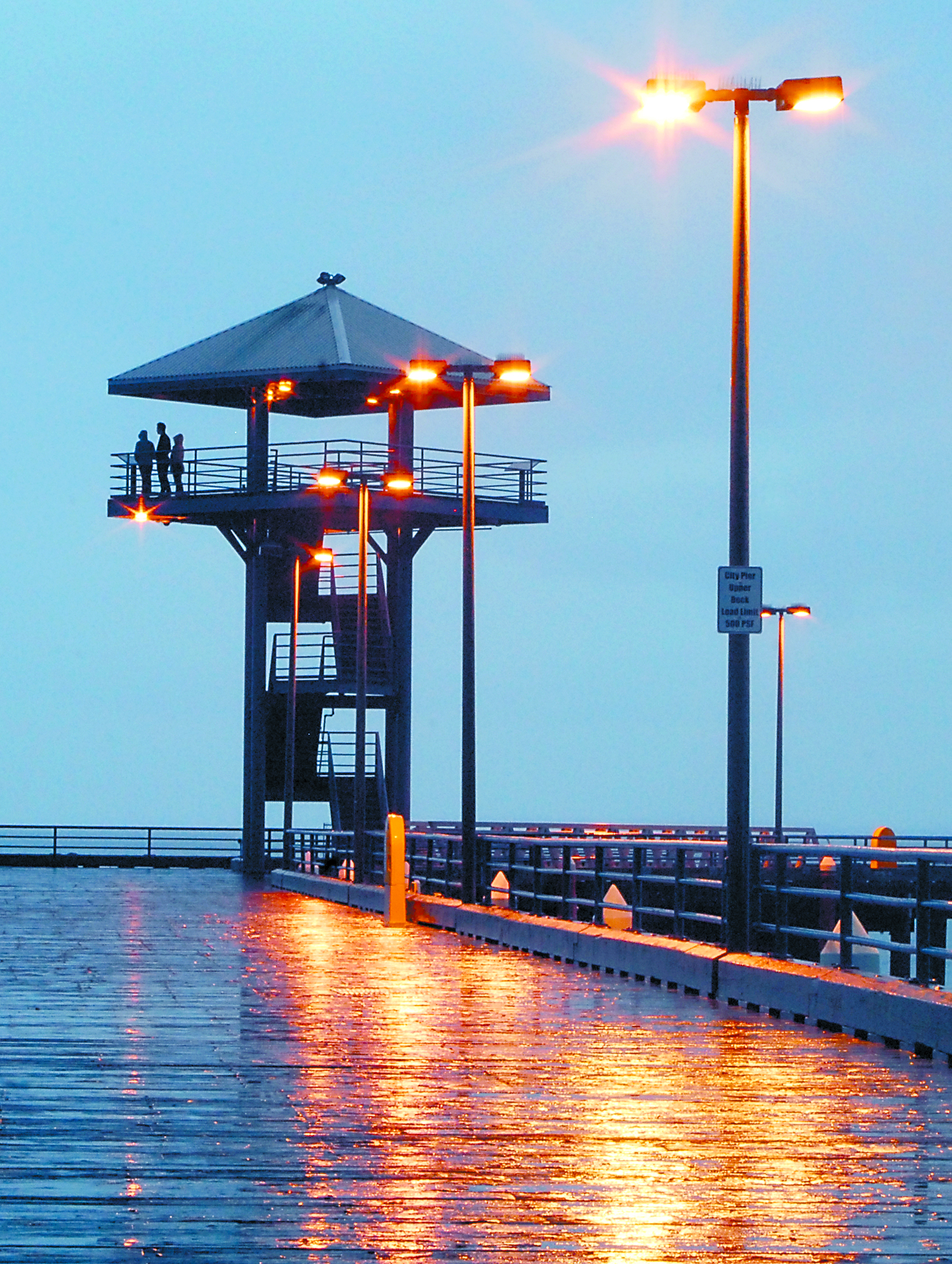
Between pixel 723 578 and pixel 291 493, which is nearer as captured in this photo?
pixel 723 578

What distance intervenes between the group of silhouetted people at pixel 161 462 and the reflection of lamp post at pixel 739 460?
4012cm

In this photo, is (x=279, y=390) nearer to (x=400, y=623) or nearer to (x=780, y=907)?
(x=400, y=623)

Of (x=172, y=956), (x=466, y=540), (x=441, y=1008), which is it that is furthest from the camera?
(x=466, y=540)

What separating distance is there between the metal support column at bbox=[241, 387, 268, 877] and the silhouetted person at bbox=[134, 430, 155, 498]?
2658 millimetres

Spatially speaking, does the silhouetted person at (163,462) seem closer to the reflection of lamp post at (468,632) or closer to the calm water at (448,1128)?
the reflection of lamp post at (468,632)

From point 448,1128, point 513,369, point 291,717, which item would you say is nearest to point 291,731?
point 291,717

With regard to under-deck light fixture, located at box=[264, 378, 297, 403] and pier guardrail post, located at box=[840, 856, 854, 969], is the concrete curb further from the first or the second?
under-deck light fixture, located at box=[264, 378, 297, 403]

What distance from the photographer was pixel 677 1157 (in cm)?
954

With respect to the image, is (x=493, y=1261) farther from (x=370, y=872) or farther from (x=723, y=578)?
(x=370, y=872)

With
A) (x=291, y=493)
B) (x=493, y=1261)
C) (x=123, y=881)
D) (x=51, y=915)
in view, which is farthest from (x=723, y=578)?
→ (x=291, y=493)

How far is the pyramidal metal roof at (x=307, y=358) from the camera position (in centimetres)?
5512

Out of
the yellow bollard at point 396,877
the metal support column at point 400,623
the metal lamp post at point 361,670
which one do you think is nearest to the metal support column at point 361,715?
the metal lamp post at point 361,670

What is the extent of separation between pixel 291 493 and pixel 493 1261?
49612mm

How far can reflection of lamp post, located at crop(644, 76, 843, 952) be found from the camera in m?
18.3
